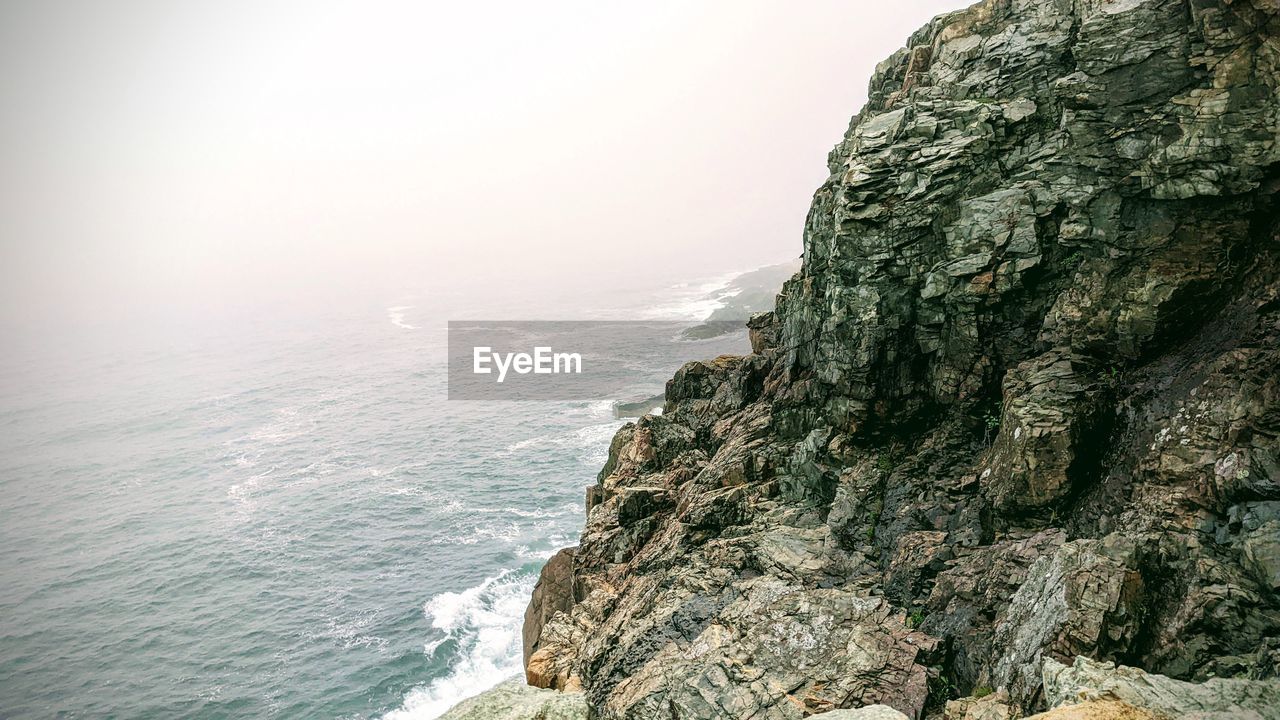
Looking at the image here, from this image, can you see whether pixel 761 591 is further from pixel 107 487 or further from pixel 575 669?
pixel 107 487

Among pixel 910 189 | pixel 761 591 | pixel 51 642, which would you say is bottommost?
pixel 51 642

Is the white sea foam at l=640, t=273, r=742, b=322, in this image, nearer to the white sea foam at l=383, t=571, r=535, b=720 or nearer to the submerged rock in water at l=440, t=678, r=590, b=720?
the white sea foam at l=383, t=571, r=535, b=720

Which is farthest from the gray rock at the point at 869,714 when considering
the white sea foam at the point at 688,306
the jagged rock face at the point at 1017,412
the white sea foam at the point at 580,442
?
the white sea foam at the point at 688,306

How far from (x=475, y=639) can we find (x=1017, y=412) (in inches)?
1503

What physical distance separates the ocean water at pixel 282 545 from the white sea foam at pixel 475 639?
5.6 inches

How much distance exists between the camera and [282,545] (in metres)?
60.0

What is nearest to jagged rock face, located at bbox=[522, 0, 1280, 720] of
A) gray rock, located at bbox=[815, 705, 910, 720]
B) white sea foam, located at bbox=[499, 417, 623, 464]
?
gray rock, located at bbox=[815, 705, 910, 720]

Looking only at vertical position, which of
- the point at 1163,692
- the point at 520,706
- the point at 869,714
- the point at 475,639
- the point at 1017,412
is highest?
the point at 1017,412

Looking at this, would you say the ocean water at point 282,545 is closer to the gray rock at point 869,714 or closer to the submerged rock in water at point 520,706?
the submerged rock in water at point 520,706

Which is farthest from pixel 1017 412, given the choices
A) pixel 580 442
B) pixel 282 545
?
pixel 282 545

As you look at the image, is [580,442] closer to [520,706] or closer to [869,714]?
[520,706]

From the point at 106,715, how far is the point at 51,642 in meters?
15.0

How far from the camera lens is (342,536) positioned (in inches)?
2363

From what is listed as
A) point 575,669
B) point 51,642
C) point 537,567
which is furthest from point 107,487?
point 575,669
